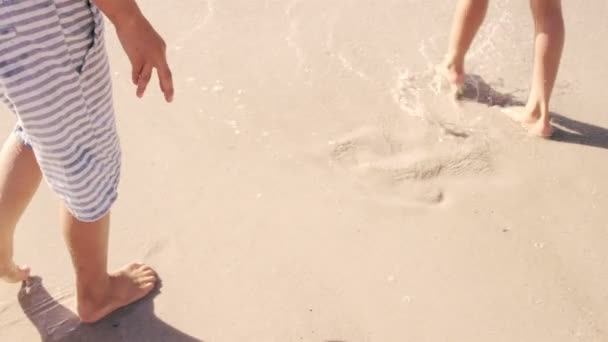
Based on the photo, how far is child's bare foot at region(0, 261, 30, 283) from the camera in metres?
1.74

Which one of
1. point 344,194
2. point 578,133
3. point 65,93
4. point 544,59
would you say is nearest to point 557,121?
point 578,133

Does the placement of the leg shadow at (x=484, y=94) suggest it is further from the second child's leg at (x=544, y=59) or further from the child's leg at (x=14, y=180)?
the child's leg at (x=14, y=180)

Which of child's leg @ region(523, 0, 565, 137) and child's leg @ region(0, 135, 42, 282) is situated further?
child's leg @ region(523, 0, 565, 137)

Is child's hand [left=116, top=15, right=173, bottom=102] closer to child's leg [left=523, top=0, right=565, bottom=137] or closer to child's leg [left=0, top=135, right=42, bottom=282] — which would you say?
child's leg [left=0, top=135, right=42, bottom=282]

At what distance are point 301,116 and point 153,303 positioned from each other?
87 cm

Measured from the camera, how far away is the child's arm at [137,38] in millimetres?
1281

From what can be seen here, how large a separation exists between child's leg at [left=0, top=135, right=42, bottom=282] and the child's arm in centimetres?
42

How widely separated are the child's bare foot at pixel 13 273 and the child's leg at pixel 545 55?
161 centimetres

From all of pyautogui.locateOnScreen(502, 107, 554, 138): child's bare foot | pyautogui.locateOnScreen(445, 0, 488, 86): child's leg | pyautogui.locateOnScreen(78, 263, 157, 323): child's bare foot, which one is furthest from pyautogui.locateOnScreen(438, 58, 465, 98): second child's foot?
pyautogui.locateOnScreen(78, 263, 157, 323): child's bare foot

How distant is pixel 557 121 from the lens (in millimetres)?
2373

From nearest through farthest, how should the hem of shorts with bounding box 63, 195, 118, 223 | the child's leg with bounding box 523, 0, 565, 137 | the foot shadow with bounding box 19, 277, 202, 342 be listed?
the hem of shorts with bounding box 63, 195, 118, 223
the foot shadow with bounding box 19, 277, 202, 342
the child's leg with bounding box 523, 0, 565, 137

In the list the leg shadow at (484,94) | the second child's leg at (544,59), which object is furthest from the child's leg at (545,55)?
the leg shadow at (484,94)

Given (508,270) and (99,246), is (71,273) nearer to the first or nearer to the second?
(99,246)

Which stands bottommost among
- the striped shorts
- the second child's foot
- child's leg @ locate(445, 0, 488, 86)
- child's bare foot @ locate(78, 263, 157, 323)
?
child's bare foot @ locate(78, 263, 157, 323)
